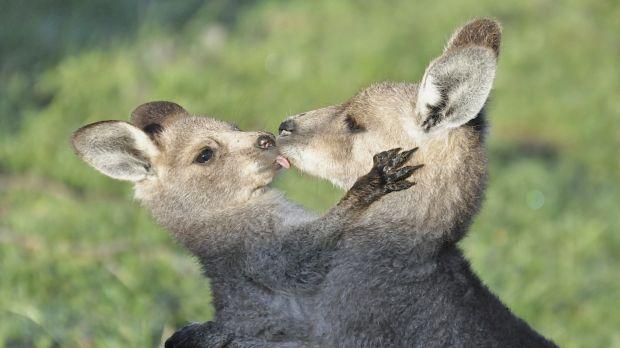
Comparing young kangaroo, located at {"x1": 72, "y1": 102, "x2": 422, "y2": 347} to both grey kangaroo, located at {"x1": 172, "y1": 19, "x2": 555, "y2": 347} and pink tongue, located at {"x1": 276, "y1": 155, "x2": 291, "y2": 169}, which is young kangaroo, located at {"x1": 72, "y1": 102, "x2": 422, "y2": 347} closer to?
pink tongue, located at {"x1": 276, "y1": 155, "x2": 291, "y2": 169}

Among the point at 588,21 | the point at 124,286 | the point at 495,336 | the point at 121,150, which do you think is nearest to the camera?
the point at 495,336

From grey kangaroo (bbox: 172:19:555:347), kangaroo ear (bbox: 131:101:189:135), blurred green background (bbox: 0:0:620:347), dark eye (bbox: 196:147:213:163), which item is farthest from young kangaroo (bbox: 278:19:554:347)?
blurred green background (bbox: 0:0:620:347)

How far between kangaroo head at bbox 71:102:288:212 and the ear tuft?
1.04 metres

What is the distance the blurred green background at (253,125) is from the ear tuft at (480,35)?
221 centimetres

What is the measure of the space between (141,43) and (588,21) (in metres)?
5.45

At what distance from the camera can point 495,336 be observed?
463cm

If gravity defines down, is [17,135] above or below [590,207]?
above

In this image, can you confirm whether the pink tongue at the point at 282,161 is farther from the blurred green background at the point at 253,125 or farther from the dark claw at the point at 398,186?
the blurred green background at the point at 253,125

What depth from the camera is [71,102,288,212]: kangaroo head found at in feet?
17.6

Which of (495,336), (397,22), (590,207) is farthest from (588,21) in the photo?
(495,336)

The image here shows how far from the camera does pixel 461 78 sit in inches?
187

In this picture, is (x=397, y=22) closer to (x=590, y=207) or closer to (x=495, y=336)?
(x=590, y=207)

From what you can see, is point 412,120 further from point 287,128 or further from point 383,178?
point 287,128

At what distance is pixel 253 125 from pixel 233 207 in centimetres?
332
